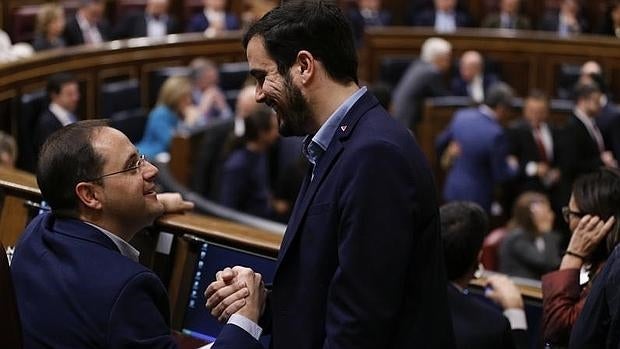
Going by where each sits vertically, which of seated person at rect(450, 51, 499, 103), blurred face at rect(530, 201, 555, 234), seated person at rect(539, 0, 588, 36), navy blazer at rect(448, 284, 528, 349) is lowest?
blurred face at rect(530, 201, 555, 234)

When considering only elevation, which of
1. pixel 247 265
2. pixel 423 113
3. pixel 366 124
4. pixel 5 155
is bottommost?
pixel 423 113

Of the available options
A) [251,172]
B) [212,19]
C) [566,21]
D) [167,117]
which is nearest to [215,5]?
[212,19]

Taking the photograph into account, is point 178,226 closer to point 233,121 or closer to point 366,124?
point 366,124

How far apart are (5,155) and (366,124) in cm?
343

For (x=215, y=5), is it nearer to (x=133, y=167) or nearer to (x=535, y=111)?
(x=535, y=111)

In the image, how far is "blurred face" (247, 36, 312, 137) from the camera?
1.94 meters

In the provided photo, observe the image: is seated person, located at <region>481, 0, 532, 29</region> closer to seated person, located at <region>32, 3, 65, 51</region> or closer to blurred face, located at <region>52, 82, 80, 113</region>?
seated person, located at <region>32, 3, 65, 51</region>

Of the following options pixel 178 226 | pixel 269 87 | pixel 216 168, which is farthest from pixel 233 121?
pixel 269 87

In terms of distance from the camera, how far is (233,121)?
7.13 meters

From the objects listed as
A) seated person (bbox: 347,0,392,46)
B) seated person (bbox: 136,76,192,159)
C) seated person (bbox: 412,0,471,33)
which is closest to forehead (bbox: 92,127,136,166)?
seated person (bbox: 136,76,192,159)

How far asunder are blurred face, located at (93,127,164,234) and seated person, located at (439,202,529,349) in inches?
27.5

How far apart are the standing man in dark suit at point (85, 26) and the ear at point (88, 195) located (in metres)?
7.09

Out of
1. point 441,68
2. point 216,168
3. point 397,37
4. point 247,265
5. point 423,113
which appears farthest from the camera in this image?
point 397,37

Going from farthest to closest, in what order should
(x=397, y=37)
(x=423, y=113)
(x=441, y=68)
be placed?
(x=397, y=37), (x=441, y=68), (x=423, y=113)
